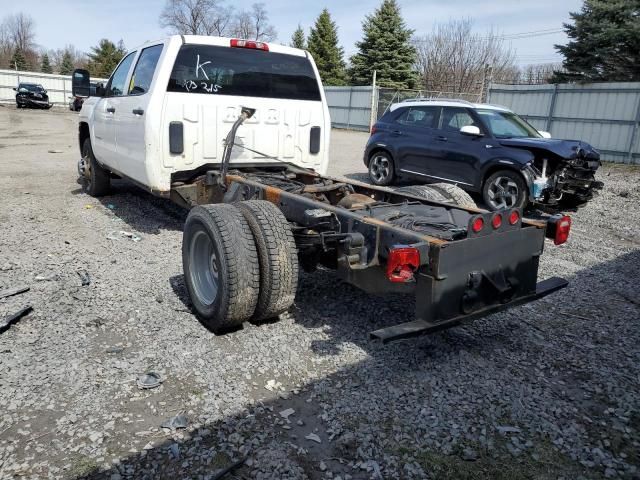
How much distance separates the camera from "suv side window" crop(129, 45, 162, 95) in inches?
223

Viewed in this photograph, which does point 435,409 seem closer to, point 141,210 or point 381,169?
point 141,210

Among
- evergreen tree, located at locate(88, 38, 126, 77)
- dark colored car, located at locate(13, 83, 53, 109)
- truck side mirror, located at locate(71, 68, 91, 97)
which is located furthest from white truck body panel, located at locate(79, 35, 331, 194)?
evergreen tree, located at locate(88, 38, 126, 77)

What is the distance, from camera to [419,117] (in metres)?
10.0

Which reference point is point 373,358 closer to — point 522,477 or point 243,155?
point 522,477

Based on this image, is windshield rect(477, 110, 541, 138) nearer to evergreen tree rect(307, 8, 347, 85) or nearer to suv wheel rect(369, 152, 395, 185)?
suv wheel rect(369, 152, 395, 185)

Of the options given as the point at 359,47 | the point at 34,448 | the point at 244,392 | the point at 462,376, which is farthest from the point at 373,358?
the point at 359,47

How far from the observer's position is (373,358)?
3.54 meters

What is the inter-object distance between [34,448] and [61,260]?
9.93 feet

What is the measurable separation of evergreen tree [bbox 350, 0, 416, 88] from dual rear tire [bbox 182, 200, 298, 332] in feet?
105

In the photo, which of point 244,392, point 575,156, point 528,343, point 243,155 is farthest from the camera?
point 575,156

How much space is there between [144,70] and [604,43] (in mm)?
19811

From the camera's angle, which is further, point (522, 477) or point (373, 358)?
point (373, 358)

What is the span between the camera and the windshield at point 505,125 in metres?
8.81

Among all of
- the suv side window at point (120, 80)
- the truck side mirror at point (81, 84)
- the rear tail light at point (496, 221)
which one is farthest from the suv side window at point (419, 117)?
the rear tail light at point (496, 221)
